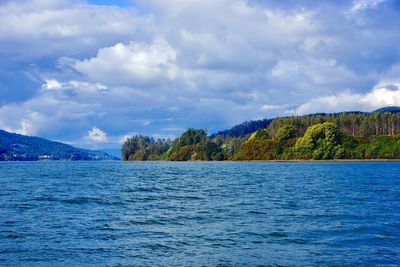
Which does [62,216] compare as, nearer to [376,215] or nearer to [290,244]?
[290,244]

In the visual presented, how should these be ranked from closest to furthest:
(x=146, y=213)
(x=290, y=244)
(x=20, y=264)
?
(x=20, y=264) → (x=290, y=244) → (x=146, y=213)

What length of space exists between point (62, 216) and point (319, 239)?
23.1 metres

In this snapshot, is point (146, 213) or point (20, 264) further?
point (146, 213)

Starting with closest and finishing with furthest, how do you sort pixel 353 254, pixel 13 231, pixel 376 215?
pixel 353 254, pixel 13 231, pixel 376 215

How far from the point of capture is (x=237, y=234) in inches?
1235

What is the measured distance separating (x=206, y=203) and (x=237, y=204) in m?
3.62

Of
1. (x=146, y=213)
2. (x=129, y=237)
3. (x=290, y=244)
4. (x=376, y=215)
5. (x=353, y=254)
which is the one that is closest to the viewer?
(x=353, y=254)

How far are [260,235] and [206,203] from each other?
66.8 ft

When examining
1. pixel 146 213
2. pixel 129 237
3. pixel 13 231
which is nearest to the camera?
pixel 129 237

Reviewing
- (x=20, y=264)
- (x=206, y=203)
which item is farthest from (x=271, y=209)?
(x=20, y=264)

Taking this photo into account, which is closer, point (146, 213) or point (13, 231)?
point (13, 231)

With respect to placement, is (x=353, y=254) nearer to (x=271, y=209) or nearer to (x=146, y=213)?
(x=271, y=209)

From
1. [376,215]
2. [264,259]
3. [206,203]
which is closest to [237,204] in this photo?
[206,203]

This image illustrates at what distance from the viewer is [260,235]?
31.0 m
